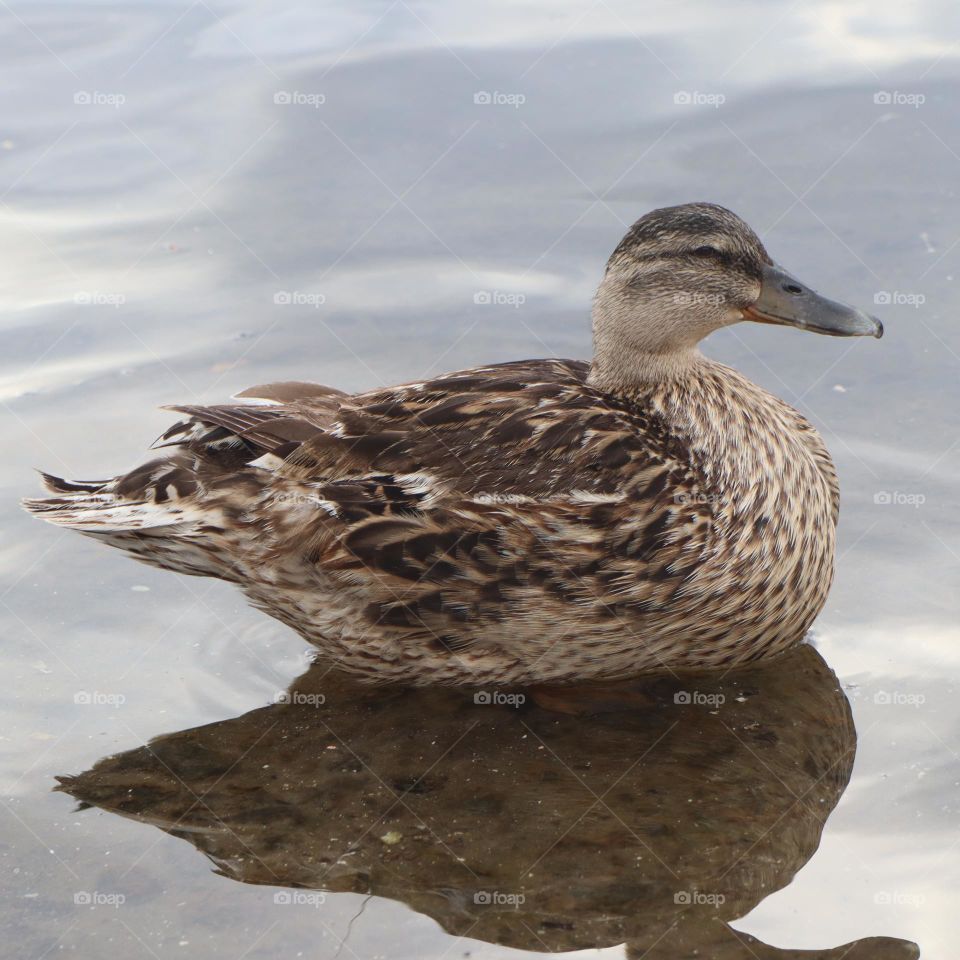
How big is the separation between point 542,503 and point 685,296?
103cm

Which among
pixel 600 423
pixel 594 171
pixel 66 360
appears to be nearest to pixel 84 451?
pixel 66 360

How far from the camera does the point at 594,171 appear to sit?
28.3 feet

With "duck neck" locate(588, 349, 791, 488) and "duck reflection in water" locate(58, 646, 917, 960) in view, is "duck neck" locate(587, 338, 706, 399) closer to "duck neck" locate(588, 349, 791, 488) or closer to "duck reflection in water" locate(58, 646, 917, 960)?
"duck neck" locate(588, 349, 791, 488)

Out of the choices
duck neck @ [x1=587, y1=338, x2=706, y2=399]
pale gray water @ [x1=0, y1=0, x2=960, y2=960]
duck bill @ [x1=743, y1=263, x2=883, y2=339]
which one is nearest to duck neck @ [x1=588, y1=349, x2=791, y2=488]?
Answer: duck neck @ [x1=587, y1=338, x2=706, y2=399]

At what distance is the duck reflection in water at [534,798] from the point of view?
468 cm

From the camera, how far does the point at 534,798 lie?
5195 mm

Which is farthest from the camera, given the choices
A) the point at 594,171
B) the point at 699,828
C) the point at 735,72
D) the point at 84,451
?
the point at 735,72

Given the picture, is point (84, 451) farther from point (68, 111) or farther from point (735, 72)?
point (735, 72)

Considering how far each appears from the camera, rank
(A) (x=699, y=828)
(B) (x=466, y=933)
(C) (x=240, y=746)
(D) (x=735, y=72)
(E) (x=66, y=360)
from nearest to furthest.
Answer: (B) (x=466, y=933)
(A) (x=699, y=828)
(C) (x=240, y=746)
(E) (x=66, y=360)
(D) (x=735, y=72)

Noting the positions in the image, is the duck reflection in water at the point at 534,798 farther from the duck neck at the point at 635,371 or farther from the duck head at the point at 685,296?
the duck head at the point at 685,296

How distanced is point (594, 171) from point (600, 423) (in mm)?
3490

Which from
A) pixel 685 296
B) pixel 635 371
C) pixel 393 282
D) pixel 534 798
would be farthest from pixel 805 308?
pixel 393 282

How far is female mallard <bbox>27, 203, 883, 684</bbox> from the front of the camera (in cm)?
533

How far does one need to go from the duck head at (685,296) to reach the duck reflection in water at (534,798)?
4.19ft
